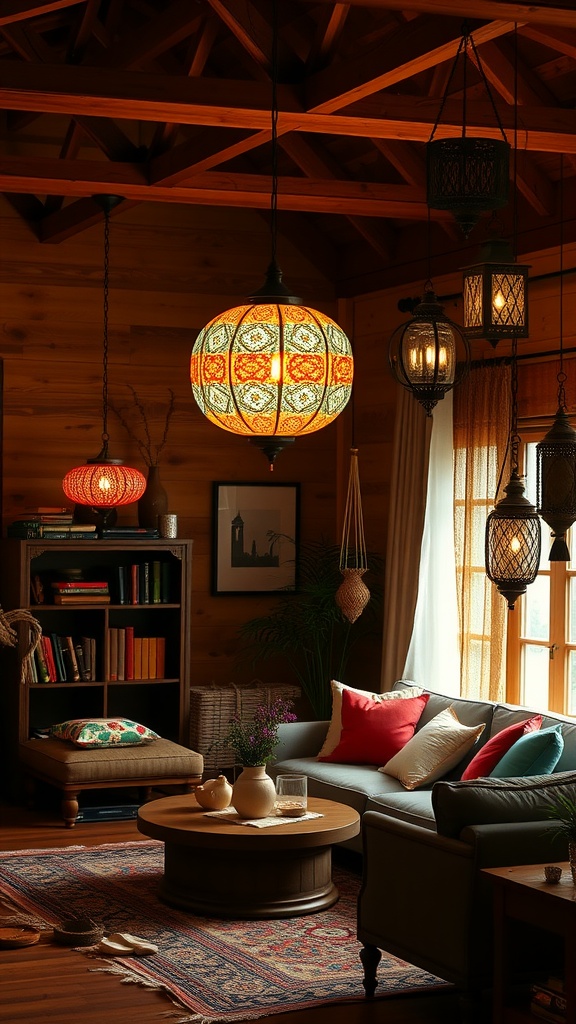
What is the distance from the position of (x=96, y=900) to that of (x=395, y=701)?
6.16 feet

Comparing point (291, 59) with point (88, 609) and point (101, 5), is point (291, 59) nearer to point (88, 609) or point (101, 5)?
point (101, 5)

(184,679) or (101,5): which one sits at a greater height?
(101,5)

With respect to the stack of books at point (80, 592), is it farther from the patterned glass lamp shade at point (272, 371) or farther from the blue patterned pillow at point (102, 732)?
the patterned glass lamp shade at point (272, 371)

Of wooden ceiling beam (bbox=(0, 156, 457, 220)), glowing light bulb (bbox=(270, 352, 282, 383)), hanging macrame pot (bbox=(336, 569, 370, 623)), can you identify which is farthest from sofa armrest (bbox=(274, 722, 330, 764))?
glowing light bulb (bbox=(270, 352, 282, 383))

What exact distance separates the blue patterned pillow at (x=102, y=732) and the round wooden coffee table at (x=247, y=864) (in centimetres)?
170

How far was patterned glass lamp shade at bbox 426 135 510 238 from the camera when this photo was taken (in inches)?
152

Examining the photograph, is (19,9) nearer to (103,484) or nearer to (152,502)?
(103,484)

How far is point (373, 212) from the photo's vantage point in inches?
279

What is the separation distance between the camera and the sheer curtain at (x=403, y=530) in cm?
752

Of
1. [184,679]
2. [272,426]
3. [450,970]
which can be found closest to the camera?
[272,426]

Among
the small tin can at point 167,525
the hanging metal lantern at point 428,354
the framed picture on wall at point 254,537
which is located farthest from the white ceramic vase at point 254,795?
the framed picture on wall at point 254,537

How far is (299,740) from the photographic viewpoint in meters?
6.94

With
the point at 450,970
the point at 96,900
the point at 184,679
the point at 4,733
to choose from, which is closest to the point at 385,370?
the point at 184,679

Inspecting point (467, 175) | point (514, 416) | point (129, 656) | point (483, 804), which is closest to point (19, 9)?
point (467, 175)
